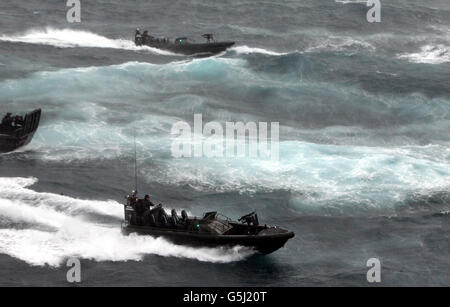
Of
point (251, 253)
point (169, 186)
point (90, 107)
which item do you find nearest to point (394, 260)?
point (251, 253)

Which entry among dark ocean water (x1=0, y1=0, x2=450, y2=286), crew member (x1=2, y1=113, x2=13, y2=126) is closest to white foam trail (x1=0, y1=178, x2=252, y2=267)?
dark ocean water (x1=0, y1=0, x2=450, y2=286)

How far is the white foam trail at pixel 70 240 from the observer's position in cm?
5228

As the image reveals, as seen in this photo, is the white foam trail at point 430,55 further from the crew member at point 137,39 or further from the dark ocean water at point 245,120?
the crew member at point 137,39

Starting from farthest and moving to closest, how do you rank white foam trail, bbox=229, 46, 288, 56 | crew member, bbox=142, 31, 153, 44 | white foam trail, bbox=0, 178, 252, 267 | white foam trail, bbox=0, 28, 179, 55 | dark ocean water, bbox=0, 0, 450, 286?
white foam trail, bbox=0, 28, 179, 55 < crew member, bbox=142, 31, 153, 44 < white foam trail, bbox=229, 46, 288, 56 < dark ocean water, bbox=0, 0, 450, 286 < white foam trail, bbox=0, 178, 252, 267

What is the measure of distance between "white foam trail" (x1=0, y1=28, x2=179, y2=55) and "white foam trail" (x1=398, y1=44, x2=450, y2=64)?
86.9 feet

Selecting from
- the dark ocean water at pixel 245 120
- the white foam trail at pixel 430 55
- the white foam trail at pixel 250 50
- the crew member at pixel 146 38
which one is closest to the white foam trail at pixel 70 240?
the dark ocean water at pixel 245 120

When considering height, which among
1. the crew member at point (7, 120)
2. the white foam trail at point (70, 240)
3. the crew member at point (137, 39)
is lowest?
the white foam trail at point (70, 240)

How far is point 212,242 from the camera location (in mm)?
52188

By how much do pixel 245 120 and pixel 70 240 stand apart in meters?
28.9

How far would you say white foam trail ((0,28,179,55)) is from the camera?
4038 inches

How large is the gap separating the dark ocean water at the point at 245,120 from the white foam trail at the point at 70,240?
11 cm

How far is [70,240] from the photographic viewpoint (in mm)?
54000

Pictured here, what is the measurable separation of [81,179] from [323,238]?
1880 cm

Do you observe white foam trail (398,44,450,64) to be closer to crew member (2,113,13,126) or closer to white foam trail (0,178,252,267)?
crew member (2,113,13,126)
